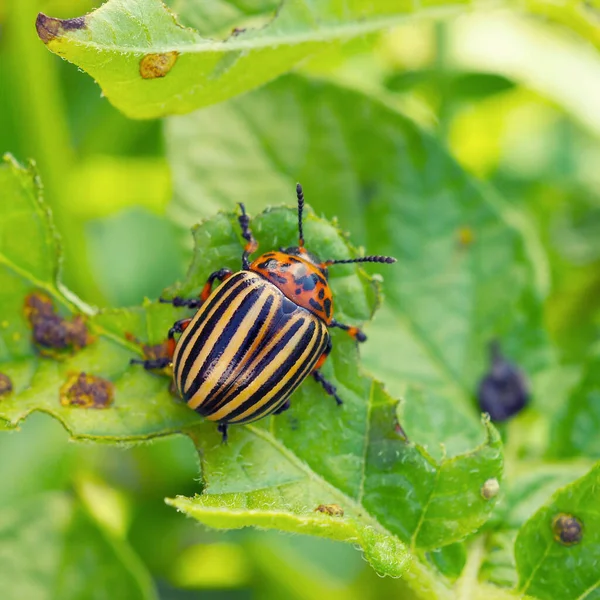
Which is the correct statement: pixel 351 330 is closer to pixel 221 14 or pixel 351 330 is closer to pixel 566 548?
pixel 566 548

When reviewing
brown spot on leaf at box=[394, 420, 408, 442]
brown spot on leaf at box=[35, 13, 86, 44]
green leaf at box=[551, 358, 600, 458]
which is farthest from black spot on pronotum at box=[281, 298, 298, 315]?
green leaf at box=[551, 358, 600, 458]

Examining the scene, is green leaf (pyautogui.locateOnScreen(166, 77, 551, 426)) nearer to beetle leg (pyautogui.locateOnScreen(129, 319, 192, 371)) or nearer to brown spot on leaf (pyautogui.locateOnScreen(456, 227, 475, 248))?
brown spot on leaf (pyautogui.locateOnScreen(456, 227, 475, 248))

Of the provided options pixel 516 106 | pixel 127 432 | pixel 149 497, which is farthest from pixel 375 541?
pixel 516 106

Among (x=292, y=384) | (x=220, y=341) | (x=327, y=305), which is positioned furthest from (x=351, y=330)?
(x=220, y=341)

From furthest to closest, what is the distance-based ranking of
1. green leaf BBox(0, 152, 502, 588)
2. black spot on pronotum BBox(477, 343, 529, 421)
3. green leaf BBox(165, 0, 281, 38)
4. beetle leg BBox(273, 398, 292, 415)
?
1. black spot on pronotum BBox(477, 343, 529, 421)
2. green leaf BBox(165, 0, 281, 38)
3. beetle leg BBox(273, 398, 292, 415)
4. green leaf BBox(0, 152, 502, 588)

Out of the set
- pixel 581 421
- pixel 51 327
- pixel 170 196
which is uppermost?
pixel 170 196

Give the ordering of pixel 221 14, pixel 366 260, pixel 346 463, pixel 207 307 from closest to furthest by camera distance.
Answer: pixel 346 463, pixel 207 307, pixel 366 260, pixel 221 14
